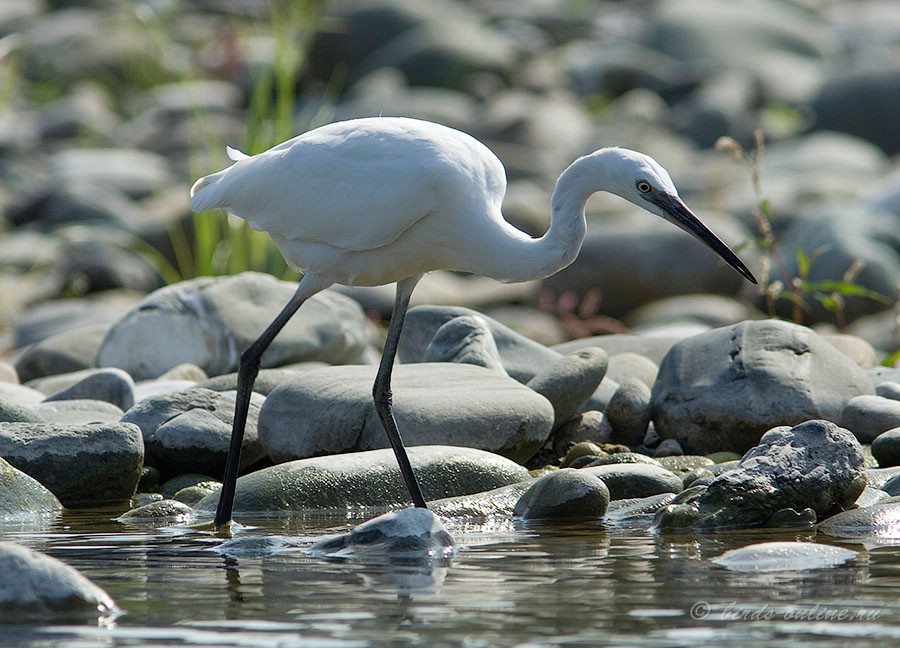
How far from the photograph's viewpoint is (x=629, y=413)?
731 cm

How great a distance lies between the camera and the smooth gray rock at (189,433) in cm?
695

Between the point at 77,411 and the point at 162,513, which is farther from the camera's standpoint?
the point at 77,411

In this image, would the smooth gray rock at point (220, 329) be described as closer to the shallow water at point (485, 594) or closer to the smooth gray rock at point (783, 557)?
the shallow water at point (485, 594)

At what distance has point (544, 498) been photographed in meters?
5.89

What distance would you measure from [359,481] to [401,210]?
1.25m

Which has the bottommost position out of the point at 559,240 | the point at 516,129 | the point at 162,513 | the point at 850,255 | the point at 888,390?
the point at 162,513

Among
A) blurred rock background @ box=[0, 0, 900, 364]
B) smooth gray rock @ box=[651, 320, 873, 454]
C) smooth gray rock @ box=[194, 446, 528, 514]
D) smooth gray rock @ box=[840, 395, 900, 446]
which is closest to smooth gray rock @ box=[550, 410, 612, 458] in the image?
smooth gray rock @ box=[651, 320, 873, 454]

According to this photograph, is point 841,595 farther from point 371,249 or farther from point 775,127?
point 775,127

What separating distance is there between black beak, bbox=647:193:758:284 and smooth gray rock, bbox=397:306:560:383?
2087 mm

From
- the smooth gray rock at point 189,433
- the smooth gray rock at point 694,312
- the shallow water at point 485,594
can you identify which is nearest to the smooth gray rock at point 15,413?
the smooth gray rock at point 189,433

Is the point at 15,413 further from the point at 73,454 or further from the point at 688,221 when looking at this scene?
the point at 688,221

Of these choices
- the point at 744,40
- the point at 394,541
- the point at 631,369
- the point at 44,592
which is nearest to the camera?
the point at 44,592

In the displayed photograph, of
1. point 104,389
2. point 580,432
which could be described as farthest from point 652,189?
point 104,389

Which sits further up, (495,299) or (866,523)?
(495,299)
